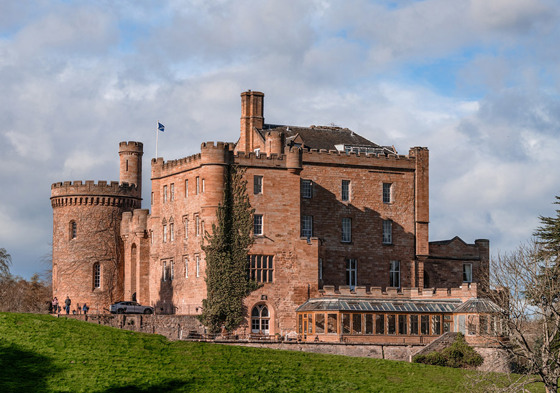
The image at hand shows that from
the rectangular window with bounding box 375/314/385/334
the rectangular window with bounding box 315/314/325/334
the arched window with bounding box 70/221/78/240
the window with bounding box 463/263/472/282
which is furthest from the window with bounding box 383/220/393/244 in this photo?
the arched window with bounding box 70/221/78/240

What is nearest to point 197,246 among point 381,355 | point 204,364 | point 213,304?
point 213,304

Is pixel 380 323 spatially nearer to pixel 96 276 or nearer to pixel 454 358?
pixel 454 358

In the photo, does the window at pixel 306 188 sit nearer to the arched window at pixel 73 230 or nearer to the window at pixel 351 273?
the window at pixel 351 273

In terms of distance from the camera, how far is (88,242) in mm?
88188

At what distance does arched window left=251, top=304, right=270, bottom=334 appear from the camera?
7362 cm

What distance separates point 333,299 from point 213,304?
7.96m

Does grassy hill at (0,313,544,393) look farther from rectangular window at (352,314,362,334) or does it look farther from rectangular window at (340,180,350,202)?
rectangular window at (340,180,350,202)

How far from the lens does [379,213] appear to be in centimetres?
8294

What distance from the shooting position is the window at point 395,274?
82.8 meters

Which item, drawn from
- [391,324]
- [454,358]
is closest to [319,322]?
[391,324]

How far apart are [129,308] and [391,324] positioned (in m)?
18.8

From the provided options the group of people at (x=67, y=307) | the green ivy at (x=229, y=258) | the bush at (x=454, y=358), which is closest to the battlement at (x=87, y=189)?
the group of people at (x=67, y=307)

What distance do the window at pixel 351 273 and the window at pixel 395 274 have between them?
2.92m

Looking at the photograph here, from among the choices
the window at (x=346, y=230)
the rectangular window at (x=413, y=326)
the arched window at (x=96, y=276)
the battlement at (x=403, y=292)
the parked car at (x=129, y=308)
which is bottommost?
the rectangular window at (x=413, y=326)
